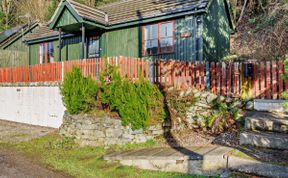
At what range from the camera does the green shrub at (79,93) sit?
8836 millimetres

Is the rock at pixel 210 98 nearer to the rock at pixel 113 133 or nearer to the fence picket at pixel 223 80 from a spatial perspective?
the fence picket at pixel 223 80

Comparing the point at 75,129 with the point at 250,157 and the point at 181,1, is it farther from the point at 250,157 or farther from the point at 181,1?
the point at 181,1

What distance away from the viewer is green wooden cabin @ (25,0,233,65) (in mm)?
12648

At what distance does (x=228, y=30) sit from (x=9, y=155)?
1383 cm

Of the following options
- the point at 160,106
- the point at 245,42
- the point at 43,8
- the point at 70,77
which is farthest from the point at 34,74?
the point at 43,8

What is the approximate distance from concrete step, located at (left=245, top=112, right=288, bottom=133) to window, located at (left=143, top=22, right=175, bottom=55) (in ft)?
24.5

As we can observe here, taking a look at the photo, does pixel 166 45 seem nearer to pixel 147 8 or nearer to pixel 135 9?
pixel 147 8

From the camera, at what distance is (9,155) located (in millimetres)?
8219

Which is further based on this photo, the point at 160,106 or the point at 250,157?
the point at 160,106

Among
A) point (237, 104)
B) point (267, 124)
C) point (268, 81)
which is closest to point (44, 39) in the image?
point (237, 104)

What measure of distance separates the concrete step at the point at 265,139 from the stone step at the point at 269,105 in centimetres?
166

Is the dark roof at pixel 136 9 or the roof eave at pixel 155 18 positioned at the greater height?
the dark roof at pixel 136 9

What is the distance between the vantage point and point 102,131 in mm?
8406

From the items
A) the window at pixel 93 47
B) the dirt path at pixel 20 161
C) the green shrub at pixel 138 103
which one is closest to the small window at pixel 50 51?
the window at pixel 93 47
